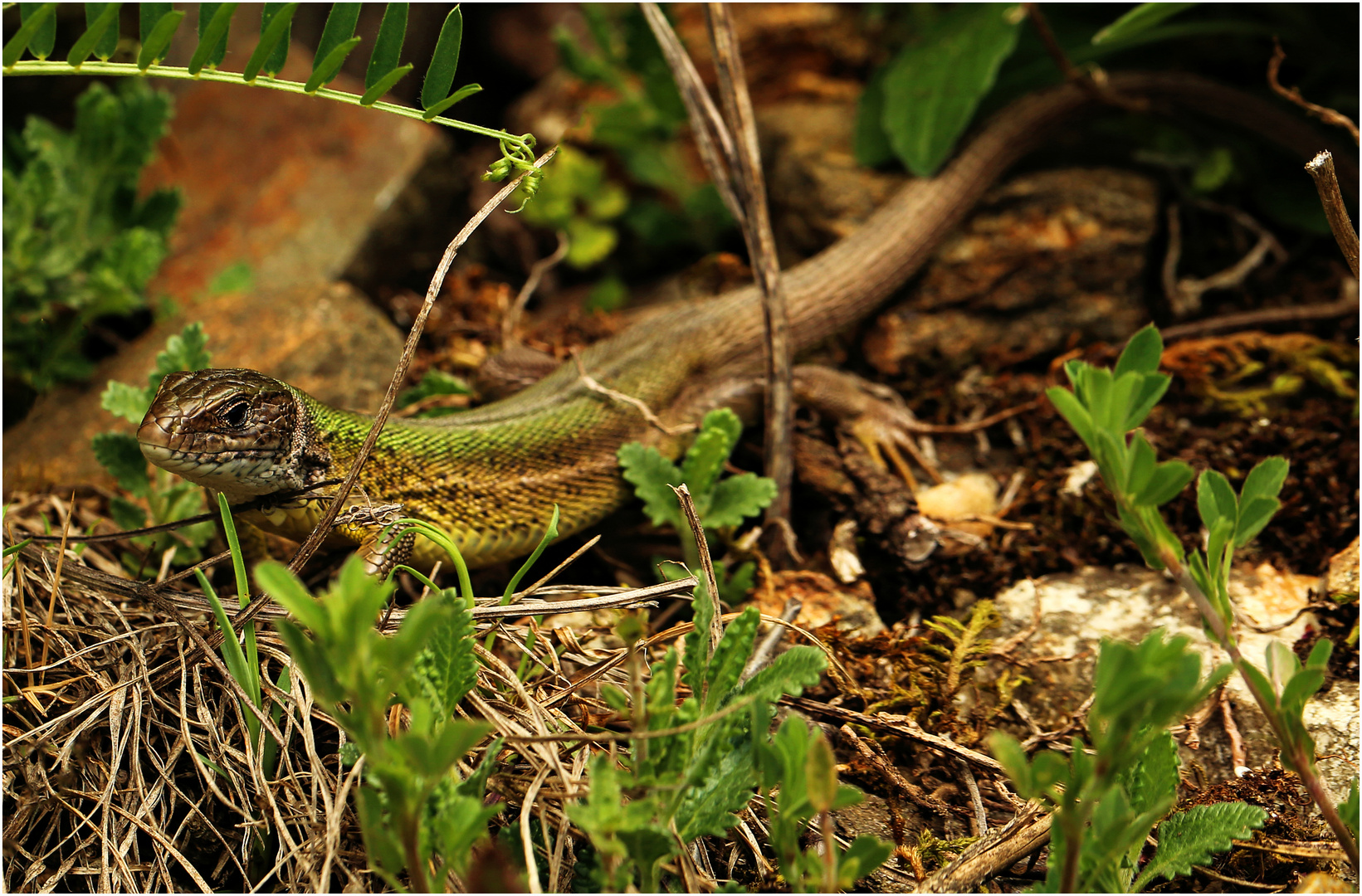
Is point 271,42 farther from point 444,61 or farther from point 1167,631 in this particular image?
point 1167,631

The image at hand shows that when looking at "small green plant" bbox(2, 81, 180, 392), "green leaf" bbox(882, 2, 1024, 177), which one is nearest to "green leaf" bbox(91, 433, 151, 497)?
"small green plant" bbox(2, 81, 180, 392)

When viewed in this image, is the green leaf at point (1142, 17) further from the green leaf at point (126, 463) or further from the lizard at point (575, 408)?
the green leaf at point (126, 463)

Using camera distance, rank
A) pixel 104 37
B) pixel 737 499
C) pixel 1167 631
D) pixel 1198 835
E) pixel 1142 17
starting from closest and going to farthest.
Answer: pixel 1198 835 < pixel 104 37 < pixel 1167 631 < pixel 737 499 < pixel 1142 17

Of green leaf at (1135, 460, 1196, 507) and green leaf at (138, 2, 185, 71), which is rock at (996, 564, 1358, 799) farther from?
green leaf at (138, 2, 185, 71)

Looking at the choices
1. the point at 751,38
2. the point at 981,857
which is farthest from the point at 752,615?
the point at 751,38

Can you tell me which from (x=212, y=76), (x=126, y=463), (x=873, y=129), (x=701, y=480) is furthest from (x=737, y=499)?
(x=873, y=129)

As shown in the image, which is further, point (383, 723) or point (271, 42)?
point (271, 42)
